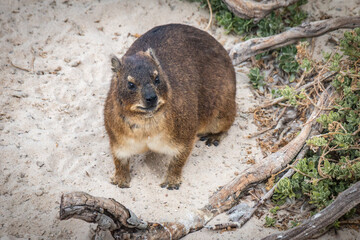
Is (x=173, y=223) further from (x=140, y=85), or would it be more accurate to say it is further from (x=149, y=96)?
(x=140, y=85)

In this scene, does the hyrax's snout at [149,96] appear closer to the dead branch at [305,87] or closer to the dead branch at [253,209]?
the dead branch at [253,209]

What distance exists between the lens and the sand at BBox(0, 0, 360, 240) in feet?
15.5

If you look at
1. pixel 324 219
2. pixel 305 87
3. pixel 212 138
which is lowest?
pixel 212 138

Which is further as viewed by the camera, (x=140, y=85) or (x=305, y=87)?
(x=305, y=87)

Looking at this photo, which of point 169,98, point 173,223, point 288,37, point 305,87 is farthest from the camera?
point 288,37

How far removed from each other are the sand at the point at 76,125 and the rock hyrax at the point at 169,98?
1.01ft

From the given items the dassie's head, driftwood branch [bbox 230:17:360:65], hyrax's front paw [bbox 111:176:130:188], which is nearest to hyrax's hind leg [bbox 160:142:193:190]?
hyrax's front paw [bbox 111:176:130:188]

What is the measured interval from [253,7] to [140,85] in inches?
125

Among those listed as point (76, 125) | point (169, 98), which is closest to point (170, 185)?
point (169, 98)

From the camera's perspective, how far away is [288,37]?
646 cm

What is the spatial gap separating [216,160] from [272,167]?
0.79m

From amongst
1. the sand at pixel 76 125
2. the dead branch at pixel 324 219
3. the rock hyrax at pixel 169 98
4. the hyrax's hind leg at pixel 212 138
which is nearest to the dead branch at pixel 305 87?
the sand at pixel 76 125

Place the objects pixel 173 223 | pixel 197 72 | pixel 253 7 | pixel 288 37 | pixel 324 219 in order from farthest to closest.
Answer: pixel 253 7 < pixel 288 37 < pixel 197 72 < pixel 173 223 < pixel 324 219

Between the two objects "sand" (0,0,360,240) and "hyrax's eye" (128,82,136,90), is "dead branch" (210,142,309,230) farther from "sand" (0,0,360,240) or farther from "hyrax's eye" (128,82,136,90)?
"hyrax's eye" (128,82,136,90)
